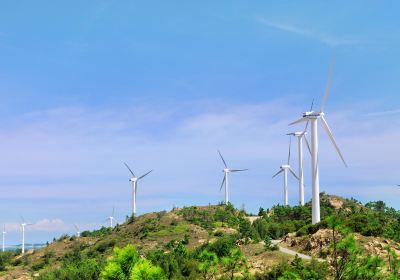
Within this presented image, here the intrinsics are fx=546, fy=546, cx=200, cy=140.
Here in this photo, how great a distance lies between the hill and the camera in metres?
72.9

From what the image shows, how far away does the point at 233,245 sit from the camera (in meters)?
101

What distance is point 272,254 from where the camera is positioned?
8919 centimetres

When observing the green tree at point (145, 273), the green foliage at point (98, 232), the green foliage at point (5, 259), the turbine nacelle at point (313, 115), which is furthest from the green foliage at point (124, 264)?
the green foliage at point (98, 232)

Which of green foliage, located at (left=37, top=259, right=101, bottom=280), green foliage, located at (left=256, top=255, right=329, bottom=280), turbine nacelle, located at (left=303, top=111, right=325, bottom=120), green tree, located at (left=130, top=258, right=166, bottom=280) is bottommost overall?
green foliage, located at (left=37, top=259, right=101, bottom=280)

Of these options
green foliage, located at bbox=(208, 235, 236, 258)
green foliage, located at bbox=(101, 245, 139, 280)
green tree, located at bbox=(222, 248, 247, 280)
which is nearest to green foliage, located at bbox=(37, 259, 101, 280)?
green foliage, located at bbox=(208, 235, 236, 258)

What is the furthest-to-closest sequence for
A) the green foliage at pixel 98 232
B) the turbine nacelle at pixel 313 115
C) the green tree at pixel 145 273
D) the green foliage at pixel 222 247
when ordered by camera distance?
the green foliage at pixel 98 232, the turbine nacelle at pixel 313 115, the green foliage at pixel 222 247, the green tree at pixel 145 273

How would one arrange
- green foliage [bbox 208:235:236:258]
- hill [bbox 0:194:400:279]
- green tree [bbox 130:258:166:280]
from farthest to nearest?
green foliage [bbox 208:235:236:258] → hill [bbox 0:194:400:279] → green tree [bbox 130:258:166:280]

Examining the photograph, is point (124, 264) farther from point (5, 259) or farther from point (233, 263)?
point (5, 259)

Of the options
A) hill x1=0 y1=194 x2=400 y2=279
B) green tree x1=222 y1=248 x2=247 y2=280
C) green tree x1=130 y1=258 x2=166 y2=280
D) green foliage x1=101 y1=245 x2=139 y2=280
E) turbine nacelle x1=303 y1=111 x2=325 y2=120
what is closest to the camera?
green tree x1=130 y1=258 x2=166 y2=280

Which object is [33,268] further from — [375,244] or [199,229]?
[375,244]

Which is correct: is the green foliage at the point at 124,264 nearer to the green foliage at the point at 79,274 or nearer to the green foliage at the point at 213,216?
the green foliage at the point at 79,274

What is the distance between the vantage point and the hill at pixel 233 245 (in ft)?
239

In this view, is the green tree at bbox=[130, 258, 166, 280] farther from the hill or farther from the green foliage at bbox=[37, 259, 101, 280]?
the green foliage at bbox=[37, 259, 101, 280]

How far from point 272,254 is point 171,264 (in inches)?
651
